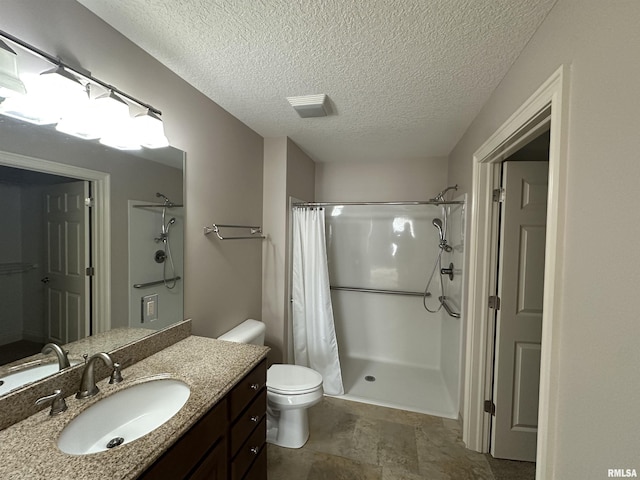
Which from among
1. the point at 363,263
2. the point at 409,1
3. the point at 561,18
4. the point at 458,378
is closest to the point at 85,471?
the point at 409,1

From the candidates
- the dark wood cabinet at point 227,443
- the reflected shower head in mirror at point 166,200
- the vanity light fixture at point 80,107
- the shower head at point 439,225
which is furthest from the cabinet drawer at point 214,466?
the shower head at point 439,225

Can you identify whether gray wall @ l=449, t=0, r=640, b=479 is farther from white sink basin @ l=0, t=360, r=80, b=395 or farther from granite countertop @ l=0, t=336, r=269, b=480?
white sink basin @ l=0, t=360, r=80, b=395

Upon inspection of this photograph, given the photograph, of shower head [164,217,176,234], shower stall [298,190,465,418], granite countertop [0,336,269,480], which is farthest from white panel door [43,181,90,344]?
shower stall [298,190,465,418]

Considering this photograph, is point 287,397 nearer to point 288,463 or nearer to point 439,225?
point 288,463

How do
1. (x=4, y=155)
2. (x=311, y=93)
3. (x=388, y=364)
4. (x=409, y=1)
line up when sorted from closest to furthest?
(x=4, y=155) → (x=409, y=1) → (x=311, y=93) → (x=388, y=364)

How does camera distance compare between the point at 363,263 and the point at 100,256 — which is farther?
the point at 363,263

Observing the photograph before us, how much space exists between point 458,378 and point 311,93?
2425mm

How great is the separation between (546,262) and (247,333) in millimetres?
1779

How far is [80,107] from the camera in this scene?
1.03 metres

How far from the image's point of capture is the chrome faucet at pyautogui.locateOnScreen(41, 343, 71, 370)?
38.7 inches

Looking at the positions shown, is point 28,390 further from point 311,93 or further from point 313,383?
point 311,93

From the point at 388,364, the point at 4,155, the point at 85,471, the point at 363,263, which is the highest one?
the point at 4,155

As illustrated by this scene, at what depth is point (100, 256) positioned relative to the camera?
3.79ft

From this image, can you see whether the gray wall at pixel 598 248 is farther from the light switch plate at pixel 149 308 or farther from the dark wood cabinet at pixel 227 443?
the light switch plate at pixel 149 308
